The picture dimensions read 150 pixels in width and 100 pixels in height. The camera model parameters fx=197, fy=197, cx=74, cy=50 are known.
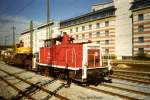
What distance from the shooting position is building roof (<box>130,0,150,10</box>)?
1455 inches

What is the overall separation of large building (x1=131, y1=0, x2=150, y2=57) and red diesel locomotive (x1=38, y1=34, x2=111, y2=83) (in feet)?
80.0

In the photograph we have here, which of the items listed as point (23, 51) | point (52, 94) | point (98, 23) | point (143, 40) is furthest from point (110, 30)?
point (52, 94)

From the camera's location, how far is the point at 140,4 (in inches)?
1506

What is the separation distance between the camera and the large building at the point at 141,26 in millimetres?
36594

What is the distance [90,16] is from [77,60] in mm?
39431

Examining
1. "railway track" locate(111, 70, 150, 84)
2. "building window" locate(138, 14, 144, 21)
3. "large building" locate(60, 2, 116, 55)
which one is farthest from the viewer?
"large building" locate(60, 2, 116, 55)

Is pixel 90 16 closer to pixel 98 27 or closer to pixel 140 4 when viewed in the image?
pixel 98 27

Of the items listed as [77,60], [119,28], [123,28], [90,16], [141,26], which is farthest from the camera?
[90,16]

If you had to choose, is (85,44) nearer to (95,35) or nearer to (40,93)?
(40,93)

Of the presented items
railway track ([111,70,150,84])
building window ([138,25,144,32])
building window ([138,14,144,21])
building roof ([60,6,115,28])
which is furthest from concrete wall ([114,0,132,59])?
railway track ([111,70,150,84])

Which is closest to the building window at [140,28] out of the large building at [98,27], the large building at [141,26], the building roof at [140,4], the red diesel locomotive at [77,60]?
the large building at [141,26]

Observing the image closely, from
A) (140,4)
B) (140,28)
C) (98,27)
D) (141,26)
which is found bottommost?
(140,28)

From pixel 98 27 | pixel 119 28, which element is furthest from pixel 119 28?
pixel 98 27

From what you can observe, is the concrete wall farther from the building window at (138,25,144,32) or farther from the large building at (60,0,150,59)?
the building window at (138,25,144,32)
